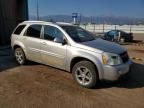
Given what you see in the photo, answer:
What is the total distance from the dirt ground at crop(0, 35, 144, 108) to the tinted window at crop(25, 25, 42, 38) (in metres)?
1.20

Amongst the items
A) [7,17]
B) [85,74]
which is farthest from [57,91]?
[7,17]

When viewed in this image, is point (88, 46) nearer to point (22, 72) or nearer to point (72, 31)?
point (72, 31)

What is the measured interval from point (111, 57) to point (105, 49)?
0.34 m

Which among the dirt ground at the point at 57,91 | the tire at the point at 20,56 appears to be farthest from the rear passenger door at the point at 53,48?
the tire at the point at 20,56

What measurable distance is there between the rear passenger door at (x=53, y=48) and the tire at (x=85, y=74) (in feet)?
1.81

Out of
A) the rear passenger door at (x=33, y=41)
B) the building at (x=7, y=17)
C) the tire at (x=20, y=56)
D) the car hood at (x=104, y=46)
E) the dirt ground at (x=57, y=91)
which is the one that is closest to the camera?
the dirt ground at (x=57, y=91)

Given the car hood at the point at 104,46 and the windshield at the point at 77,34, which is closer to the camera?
the car hood at the point at 104,46

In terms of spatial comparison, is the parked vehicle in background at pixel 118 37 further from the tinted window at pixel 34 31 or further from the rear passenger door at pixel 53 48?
the rear passenger door at pixel 53 48

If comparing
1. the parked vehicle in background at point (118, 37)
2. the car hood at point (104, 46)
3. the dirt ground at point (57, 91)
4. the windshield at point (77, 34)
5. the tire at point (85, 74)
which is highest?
the windshield at point (77, 34)

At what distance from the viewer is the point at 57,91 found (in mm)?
6613

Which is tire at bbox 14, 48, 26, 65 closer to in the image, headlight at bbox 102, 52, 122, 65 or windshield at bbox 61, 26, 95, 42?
windshield at bbox 61, 26, 95, 42

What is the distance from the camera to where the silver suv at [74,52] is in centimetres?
681

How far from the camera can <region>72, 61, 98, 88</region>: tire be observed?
271 inches

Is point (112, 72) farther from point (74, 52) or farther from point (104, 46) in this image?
point (74, 52)
